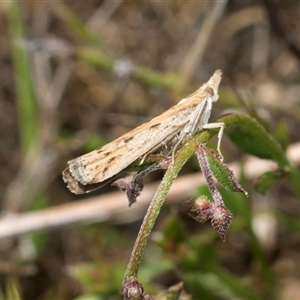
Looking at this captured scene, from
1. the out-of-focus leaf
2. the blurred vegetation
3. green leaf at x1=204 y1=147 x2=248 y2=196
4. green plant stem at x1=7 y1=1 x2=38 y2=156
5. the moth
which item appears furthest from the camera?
green plant stem at x1=7 y1=1 x2=38 y2=156

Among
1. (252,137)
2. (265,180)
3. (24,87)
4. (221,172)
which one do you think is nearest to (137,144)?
(221,172)

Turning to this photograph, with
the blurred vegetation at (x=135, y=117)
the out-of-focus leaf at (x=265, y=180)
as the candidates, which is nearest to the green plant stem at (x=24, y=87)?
the blurred vegetation at (x=135, y=117)

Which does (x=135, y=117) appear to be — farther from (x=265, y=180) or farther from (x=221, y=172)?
(x=221, y=172)

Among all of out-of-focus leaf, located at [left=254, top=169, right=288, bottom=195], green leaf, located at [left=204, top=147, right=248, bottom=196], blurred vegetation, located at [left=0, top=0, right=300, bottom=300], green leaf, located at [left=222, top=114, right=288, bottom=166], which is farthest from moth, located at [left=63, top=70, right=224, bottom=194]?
blurred vegetation, located at [left=0, top=0, right=300, bottom=300]

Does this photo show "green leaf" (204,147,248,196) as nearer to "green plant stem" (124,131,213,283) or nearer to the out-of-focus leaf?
"green plant stem" (124,131,213,283)

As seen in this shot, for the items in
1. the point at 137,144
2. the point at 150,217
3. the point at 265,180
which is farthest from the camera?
the point at 265,180

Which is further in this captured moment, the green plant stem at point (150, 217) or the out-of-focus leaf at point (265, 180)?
the out-of-focus leaf at point (265, 180)

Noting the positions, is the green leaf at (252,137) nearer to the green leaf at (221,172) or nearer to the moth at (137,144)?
the moth at (137,144)
